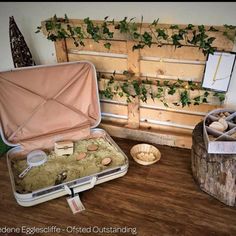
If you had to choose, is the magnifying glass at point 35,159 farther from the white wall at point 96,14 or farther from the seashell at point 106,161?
the white wall at point 96,14

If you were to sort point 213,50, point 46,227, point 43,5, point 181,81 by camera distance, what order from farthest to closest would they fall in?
1. point 43,5
2. point 181,81
3. point 213,50
4. point 46,227

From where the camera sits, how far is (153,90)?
1.63 metres

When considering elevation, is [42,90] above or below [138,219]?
above

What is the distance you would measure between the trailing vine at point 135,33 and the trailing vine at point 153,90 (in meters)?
0.21

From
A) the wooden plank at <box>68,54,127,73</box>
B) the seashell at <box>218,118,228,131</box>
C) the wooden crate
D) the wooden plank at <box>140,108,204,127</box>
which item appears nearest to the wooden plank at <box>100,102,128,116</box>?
the wooden crate

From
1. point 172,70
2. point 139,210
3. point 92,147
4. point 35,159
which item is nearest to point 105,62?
point 172,70

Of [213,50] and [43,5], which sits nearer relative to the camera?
[213,50]

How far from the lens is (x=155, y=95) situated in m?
1.63

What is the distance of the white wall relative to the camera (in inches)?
53.6

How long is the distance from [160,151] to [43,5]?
1119mm

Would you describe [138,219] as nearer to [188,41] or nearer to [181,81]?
[181,81]

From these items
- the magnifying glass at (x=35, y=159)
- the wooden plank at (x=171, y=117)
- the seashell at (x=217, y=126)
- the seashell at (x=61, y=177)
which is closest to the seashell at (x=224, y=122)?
the seashell at (x=217, y=126)

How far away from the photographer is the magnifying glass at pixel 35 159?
1477 mm

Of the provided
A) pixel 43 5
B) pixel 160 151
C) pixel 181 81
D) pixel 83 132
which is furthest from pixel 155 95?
pixel 43 5
